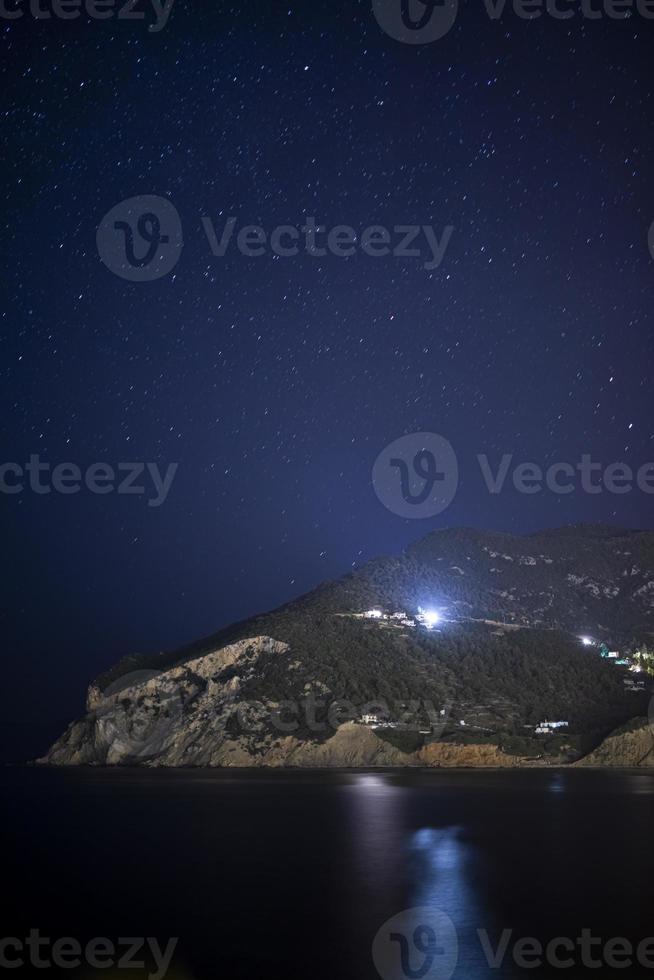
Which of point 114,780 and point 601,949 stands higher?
point 601,949

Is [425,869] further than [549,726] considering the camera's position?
No

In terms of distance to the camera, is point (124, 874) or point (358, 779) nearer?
point (124, 874)

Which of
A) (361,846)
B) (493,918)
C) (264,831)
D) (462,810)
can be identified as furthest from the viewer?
(462,810)

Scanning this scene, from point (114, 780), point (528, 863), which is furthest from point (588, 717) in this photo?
point (528, 863)

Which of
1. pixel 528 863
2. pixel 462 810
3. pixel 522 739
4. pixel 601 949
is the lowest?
pixel 522 739

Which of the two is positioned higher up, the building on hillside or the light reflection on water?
the light reflection on water

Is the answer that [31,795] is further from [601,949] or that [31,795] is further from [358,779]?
[601,949]

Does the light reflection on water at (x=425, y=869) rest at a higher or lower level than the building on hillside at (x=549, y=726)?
higher

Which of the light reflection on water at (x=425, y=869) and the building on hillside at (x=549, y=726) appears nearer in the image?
the light reflection on water at (x=425, y=869)

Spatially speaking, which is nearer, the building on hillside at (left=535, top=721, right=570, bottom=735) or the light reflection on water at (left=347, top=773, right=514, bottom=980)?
the light reflection on water at (left=347, top=773, right=514, bottom=980)

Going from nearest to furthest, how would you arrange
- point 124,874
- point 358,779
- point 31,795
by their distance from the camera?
1. point 124,874
2. point 31,795
3. point 358,779

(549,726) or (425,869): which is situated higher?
(425,869)
